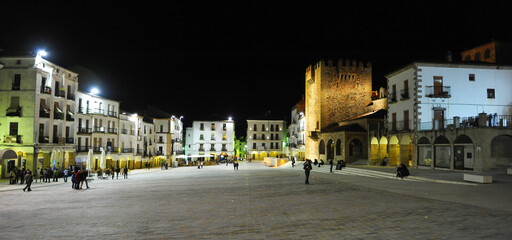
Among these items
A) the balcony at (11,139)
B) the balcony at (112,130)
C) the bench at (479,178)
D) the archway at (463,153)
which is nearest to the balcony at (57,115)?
the balcony at (11,139)

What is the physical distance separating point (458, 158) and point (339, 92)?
2888cm

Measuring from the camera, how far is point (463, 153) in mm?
27844

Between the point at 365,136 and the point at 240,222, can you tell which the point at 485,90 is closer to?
the point at 365,136

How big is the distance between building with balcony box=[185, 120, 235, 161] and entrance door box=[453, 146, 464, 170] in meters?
72.1

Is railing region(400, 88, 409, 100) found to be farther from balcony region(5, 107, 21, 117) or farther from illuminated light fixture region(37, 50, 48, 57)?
balcony region(5, 107, 21, 117)

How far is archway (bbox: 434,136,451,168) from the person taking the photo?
2991cm

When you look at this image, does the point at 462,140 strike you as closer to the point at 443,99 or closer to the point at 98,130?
the point at 443,99

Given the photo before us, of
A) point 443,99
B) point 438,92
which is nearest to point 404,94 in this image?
point 438,92

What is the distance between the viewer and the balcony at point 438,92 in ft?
107

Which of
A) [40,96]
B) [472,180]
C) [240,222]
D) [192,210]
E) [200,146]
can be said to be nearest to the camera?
[240,222]

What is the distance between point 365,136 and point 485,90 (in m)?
14.9

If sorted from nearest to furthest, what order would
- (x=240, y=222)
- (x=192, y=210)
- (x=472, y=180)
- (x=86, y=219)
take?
(x=240, y=222) < (x=86, y=219) < (x=192, y=210) < (x=472, y=180)

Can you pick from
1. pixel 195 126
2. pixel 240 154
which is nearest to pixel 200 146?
pixel 195 126

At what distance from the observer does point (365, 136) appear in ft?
148
